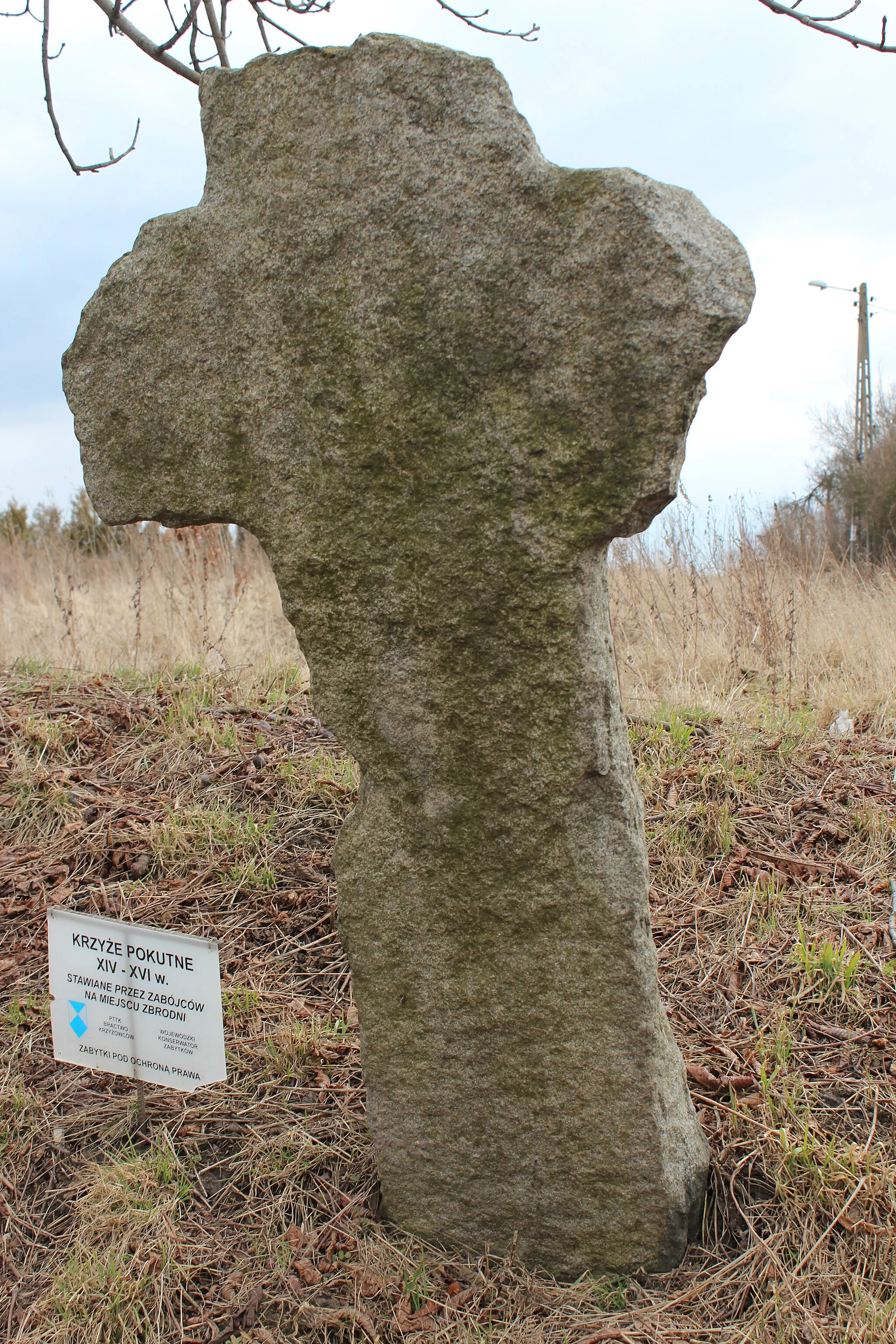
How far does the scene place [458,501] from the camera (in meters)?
1.69

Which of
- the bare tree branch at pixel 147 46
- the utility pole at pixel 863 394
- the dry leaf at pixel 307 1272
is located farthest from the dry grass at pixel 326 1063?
the utility pole at pixel 863 394

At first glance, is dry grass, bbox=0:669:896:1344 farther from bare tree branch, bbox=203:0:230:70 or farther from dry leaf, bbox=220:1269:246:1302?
bare tree branch, bbox=203:0:230:70

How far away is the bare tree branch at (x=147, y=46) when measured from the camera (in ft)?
10.1

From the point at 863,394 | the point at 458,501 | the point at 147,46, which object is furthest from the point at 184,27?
the point at 863,394

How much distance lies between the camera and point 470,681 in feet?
5.74

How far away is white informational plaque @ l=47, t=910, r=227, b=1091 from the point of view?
225cm

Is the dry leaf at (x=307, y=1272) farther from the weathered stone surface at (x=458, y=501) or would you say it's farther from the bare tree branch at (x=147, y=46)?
the bare tree branch at (x=147, y=46)

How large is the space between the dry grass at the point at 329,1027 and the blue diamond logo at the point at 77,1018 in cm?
26

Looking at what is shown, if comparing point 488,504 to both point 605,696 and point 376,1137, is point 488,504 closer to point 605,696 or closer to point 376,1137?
point 605,696

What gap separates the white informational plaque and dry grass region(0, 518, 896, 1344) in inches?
8.2

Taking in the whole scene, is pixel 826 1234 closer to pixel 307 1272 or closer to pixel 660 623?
pixel 307 1272

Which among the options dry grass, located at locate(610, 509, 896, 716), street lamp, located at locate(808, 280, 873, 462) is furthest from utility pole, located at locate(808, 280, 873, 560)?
dry grass, located at locate(610, 509, 896, 716)

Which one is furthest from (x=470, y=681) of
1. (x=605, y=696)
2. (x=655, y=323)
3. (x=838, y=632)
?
(x=838, y=632)

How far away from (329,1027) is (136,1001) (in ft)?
1.89
